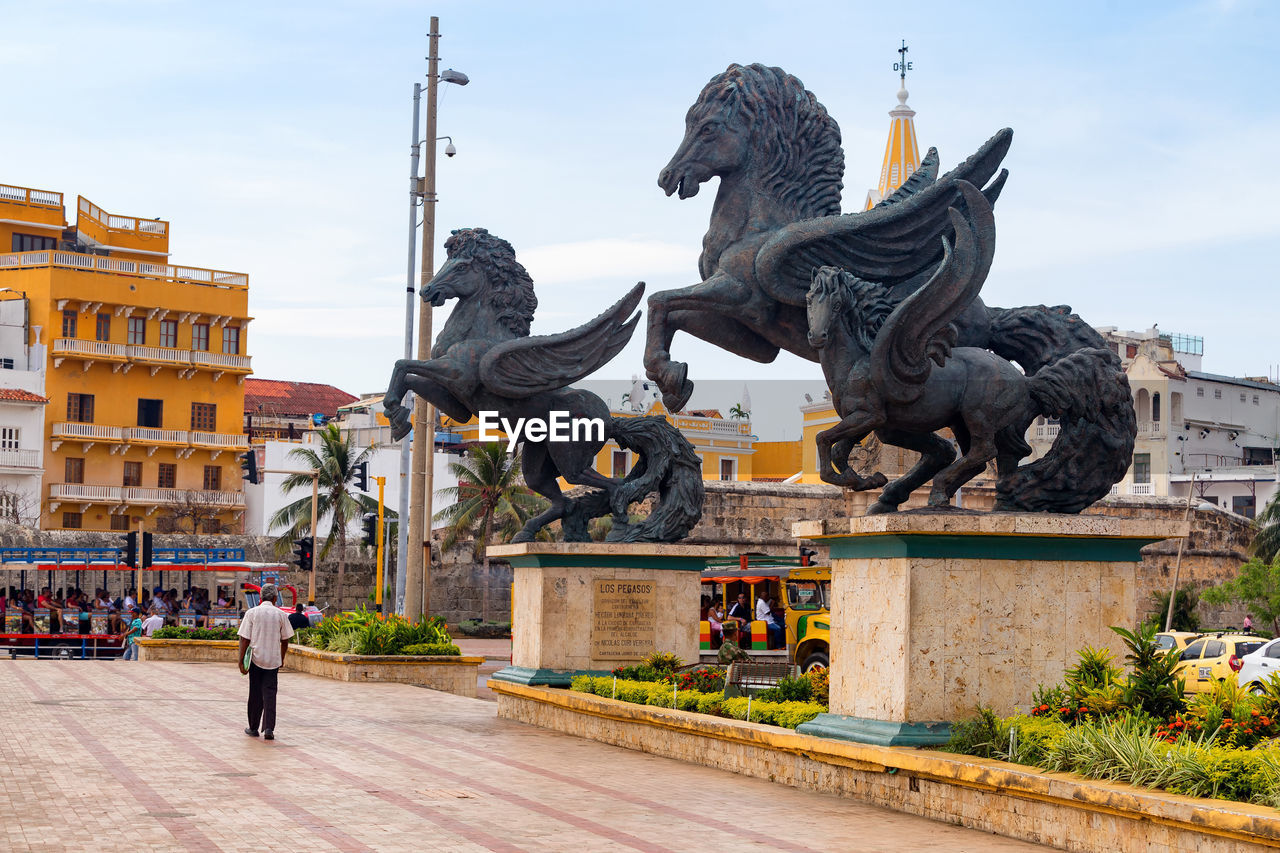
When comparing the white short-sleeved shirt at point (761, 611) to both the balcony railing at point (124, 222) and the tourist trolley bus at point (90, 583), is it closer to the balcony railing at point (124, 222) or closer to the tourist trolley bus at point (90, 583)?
the tourist trolley bus at point (90, 583)

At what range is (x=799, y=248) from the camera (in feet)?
35.1

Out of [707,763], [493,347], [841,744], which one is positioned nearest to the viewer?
[841,744]

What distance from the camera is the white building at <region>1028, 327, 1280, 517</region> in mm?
63094

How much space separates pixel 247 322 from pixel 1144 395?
39677 millimetres

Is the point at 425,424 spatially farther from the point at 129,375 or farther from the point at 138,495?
the point at 129,375

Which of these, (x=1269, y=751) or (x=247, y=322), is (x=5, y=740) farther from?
(x=247, y=322)

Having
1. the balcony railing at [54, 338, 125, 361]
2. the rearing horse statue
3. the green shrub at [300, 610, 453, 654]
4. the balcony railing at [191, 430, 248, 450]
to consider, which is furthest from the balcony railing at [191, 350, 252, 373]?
the rearing horse statue

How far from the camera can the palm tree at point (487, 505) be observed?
49438mm

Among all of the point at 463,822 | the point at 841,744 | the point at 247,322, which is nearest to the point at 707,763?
the point at 841,744

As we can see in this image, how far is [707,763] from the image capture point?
11328 millimetres

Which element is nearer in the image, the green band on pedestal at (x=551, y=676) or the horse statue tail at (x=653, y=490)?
the green band on pedestal at (x=551, y=676)

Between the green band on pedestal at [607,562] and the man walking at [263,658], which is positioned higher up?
the green band on pedestal at [607,562]

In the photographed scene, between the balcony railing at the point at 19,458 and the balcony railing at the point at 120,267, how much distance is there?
7.39m

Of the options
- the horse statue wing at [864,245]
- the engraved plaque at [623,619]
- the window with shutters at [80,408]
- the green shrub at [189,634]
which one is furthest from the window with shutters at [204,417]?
the horse statue wing at [864,245]
